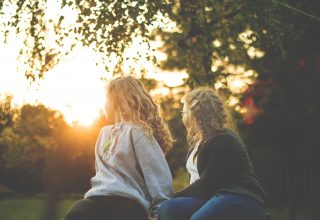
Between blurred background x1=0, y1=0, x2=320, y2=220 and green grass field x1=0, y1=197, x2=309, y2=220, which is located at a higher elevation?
blurred background x1=0, y1=0, x2=320, y2=220

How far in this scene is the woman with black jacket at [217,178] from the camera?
3.64 metres

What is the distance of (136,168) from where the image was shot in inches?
147

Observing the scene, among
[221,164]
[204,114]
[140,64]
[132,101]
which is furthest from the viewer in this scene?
[140,64]

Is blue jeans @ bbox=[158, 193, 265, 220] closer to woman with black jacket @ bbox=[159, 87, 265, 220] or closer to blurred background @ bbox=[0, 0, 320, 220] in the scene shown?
woman with black jacket @ bbox=[159, 87, 265, 220]

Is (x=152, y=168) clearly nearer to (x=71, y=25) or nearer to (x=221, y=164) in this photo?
(x=221, y=164)

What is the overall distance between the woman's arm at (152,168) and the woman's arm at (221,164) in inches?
12.0

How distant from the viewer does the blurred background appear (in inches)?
390

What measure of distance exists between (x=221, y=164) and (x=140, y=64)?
697 cm

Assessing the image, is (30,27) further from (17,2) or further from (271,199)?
(271,199)

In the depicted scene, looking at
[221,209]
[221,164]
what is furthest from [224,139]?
[221,209]

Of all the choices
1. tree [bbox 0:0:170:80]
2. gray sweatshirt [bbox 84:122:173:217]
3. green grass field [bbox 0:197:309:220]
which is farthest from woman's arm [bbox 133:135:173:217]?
green grass field [bbox 0:197:309:220]


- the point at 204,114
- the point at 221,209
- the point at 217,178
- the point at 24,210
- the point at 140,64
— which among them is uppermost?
the point at 140,64

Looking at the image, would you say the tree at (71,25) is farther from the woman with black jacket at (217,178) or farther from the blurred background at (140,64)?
the woman with black jacket at (217,178)

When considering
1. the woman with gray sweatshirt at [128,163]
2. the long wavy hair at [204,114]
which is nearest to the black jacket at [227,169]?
the long wavy hair at [204,114]
